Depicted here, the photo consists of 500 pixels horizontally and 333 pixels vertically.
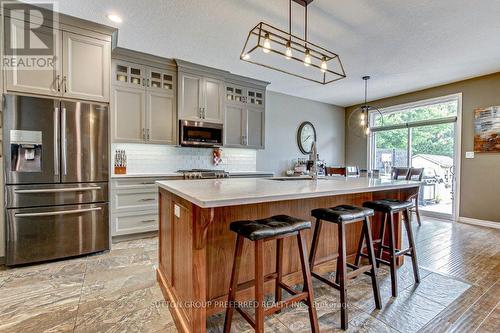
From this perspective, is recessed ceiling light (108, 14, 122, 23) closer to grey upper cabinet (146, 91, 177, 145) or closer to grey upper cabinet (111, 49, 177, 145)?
grey upper cabinet (111, 49, 177, 145)

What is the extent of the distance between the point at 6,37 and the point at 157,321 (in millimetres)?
3087

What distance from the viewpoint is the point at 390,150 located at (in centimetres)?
581

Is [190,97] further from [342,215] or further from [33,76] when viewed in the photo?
[342,215]

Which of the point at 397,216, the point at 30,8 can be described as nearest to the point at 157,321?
the point at 397,216

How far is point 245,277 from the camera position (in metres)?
1.84

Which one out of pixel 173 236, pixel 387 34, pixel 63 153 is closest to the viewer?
pixel 173 236

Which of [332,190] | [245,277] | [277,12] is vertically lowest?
[245,277]

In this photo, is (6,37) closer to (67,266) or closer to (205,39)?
(205,39)

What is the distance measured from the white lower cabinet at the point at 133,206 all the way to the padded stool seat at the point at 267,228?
7.76 feet

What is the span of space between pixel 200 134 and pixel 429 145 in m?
4.70

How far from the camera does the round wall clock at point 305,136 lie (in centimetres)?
576

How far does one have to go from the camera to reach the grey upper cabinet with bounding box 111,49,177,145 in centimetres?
345

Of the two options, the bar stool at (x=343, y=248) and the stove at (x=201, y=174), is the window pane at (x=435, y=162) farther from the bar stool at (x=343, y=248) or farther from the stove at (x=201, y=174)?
the stove at (x=201, y=174)

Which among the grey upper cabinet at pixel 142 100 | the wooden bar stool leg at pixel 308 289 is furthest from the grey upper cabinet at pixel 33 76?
the wooden bar stool leg at pixel 308 289
